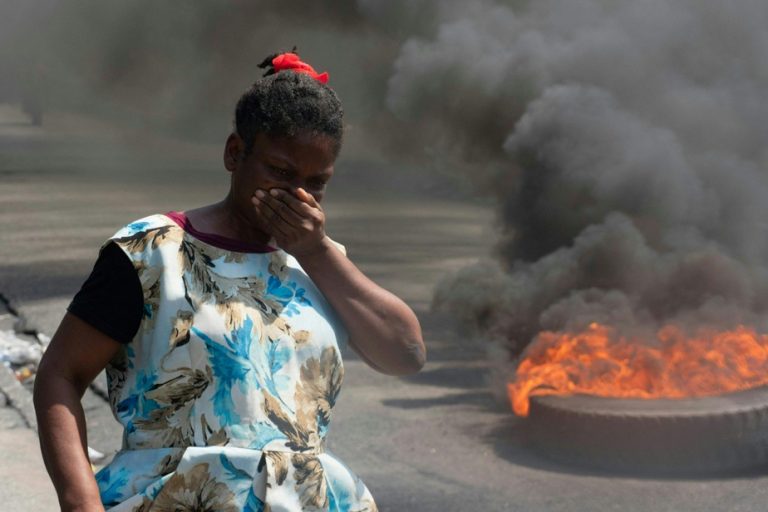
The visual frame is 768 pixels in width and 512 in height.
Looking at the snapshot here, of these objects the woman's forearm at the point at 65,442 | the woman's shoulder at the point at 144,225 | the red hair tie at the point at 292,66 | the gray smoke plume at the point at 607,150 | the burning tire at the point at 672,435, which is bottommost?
the burning tire at the point at 672,435

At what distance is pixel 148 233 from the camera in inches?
73.8

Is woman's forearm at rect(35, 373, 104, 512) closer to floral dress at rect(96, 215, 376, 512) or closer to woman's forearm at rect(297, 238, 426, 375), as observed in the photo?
floral dress at rect(96, 215, 376, 512)

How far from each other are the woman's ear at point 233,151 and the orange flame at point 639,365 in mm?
3802

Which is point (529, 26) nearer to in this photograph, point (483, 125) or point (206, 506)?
point (483, 125)

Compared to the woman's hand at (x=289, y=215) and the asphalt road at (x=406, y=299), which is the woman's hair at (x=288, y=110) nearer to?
the woman's hand at (x=289, y=215)

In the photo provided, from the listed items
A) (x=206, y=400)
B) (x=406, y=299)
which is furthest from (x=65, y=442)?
(x=406, y=299)

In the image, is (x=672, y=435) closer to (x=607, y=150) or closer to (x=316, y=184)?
(x=607, y=150)

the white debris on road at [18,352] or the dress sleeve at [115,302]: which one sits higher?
the dress sleeve at [115,302]

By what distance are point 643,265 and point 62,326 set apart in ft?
19.0

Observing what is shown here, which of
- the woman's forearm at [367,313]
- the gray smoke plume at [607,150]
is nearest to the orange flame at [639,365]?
the gray smoke plume at [607,150]

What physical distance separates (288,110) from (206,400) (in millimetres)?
478

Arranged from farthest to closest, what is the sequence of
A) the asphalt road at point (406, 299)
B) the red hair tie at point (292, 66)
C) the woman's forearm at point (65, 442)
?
1. the asphalt road at point (406, 299)
2. the red hair tie at point (292, 66)
3. the woman's forearm at point (65, 442)

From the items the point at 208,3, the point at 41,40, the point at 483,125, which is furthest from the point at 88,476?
the point at 41,40

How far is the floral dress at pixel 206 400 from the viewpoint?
1804 mm
